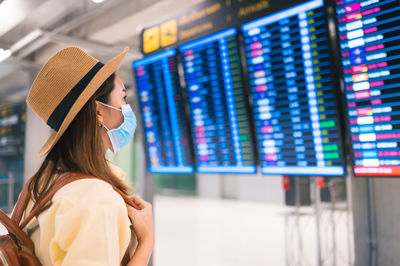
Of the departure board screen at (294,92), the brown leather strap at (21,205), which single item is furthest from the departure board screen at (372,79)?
the brown leather strap at (21,205)

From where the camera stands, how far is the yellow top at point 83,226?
0.90 m

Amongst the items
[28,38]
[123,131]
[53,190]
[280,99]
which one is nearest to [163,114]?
[280,99]

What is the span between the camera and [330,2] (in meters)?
2.08

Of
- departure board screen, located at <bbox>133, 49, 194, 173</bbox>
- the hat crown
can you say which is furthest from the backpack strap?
departure board screen, located at <bbox>133, 49, 194, 173</bbox>

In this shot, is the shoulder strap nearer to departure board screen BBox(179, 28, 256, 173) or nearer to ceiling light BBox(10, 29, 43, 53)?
departure board screen BBox(179, 28, 256, 173)

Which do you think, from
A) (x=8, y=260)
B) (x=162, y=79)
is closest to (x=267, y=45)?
(x=162, y=79)

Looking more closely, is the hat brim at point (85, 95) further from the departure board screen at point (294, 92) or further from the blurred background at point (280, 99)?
the departure board screen at point (294, 92)

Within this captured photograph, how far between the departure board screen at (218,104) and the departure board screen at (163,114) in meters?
0.13

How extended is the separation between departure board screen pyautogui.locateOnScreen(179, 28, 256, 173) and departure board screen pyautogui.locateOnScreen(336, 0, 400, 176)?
812mm

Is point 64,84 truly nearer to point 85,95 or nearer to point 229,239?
point 85,95

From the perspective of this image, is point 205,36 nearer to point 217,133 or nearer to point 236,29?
point 236,29

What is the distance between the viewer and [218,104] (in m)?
2.79

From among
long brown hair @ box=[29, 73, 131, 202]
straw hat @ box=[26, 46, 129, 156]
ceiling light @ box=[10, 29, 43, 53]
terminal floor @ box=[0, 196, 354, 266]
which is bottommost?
terminal floor @ box=[0, 196, 354, 266]

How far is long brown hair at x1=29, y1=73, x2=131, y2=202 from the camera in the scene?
1.11 metres
